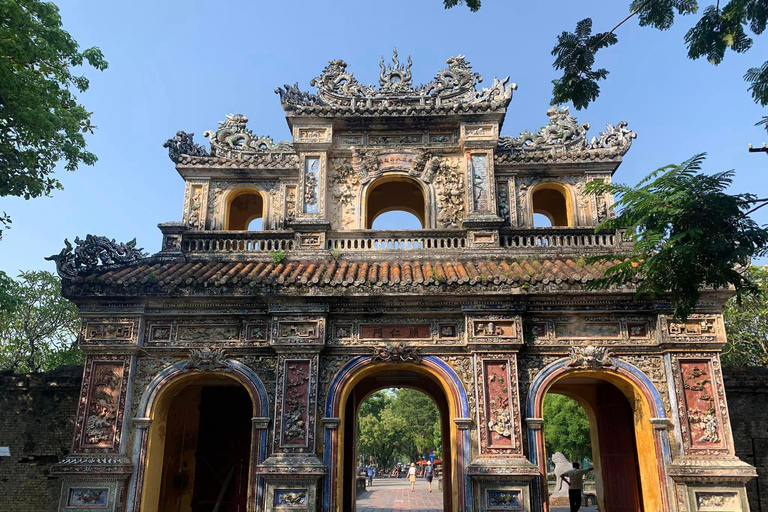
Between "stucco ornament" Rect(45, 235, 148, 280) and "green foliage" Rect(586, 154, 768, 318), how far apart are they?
9664 mm

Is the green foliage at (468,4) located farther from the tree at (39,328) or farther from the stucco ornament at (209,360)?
the tree at (39,328)

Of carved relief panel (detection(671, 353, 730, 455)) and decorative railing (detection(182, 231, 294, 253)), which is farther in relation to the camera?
decorative railing (detection(182, 231, 294, 253))

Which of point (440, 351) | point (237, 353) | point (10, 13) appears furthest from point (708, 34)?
point (10, 13)

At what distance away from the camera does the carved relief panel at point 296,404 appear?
1089 cm

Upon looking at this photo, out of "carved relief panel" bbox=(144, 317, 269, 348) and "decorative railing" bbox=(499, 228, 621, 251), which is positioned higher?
"decorative railing" bbox=(499, 228, 621, 251)

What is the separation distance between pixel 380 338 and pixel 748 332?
64.7ft

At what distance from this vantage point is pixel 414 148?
47.0 ft

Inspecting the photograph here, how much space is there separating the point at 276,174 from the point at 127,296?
462 cm

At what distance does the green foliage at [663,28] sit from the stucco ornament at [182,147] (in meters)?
9.34

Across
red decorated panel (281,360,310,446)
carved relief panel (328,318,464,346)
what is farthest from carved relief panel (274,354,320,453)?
carved relief panel (328,318,464,346)

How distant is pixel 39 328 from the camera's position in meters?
26.6

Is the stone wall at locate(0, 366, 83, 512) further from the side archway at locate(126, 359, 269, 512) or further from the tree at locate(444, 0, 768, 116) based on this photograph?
the tree at locate(444, 0, 768, 116)

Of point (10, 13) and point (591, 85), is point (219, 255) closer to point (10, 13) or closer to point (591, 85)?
point (10, 13)

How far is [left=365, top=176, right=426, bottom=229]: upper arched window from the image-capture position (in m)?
14.6
